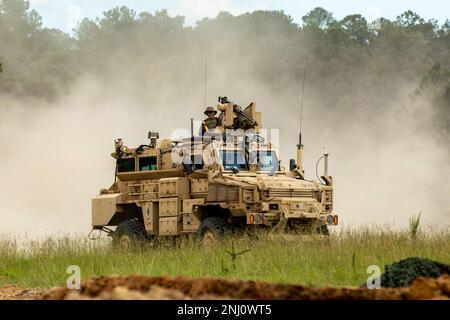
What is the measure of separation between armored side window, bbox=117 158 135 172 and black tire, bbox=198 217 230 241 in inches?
127

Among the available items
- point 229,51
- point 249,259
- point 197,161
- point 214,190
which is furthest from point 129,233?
point 229,51

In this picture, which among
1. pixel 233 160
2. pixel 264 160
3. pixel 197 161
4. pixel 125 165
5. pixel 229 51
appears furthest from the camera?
pixel 229 51

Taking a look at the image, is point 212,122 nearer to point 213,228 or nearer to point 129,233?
point 129,233

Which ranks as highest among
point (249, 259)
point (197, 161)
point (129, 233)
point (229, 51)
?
point (229, 51)

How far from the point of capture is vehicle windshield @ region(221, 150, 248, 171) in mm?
22062

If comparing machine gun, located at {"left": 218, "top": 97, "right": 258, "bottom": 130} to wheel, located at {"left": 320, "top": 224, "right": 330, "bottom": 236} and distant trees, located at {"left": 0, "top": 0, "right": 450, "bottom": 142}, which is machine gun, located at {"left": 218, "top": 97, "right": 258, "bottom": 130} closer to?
wheel, located at {"left": 320, "top": 224, "right": 330, "bottom": 236}

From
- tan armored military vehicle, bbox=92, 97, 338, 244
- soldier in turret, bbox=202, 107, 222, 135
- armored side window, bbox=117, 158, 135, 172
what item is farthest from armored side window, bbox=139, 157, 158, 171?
soldier in turret, bbox=202, 107, 222, 135

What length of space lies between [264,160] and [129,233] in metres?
3.02

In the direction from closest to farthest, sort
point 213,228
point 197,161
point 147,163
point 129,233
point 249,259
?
point 249,259, point 213,228, point 197,161, point 129,233, point 147,163

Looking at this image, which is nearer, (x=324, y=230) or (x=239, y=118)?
(x=324, y=230)

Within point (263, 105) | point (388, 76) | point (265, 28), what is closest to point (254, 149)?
point (263, 105)

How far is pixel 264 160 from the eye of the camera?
22.7m

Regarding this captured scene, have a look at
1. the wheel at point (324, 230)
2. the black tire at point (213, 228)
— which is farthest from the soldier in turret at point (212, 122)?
the wheel at point (324, 230)

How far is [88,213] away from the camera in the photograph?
3978cm
